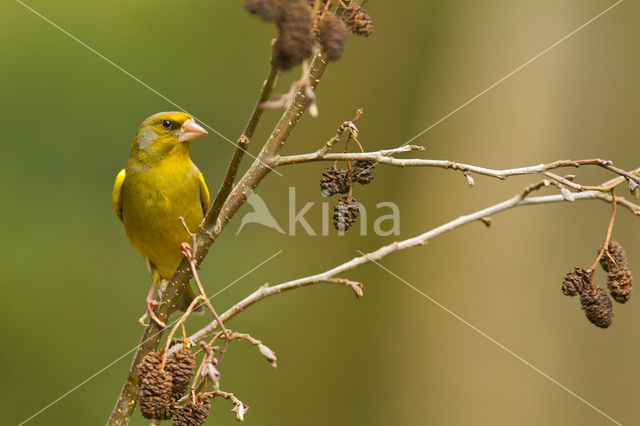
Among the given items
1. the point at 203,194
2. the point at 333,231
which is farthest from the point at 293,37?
the point at 333,231

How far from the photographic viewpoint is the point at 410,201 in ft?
19.5

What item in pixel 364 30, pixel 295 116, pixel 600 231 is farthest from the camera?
pixel 600 231

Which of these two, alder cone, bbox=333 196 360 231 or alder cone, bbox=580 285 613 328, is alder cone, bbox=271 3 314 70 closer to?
alder cone, bbox=333 196 360 231

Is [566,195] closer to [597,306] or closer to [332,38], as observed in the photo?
[597,306]

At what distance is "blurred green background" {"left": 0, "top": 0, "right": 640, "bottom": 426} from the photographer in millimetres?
5129

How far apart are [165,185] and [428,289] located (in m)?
3.03

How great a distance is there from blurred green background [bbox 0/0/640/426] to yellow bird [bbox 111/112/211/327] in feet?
7.84

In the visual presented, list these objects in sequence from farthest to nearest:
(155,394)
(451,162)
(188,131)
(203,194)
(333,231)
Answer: (333,231)
(203,194)
(188,131)
(451,162)
(155,394)

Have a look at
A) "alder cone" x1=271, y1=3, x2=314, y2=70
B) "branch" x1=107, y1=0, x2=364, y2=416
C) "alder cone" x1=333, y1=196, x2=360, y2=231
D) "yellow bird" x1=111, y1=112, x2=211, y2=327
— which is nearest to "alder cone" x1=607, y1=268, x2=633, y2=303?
"alder cone" x1=333, y1=196, x2=360, y2=231

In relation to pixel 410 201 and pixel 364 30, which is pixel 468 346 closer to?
pixel 410 201

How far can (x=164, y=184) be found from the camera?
10.8 ft

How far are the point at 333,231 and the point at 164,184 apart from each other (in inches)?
119

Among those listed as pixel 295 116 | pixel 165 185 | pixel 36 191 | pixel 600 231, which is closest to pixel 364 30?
pixel 295 116

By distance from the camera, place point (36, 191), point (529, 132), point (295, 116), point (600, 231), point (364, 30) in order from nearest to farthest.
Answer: point (364, 30) < point (295, 116) < point (600, 231) < point (529, 132) < point (36, 191)
